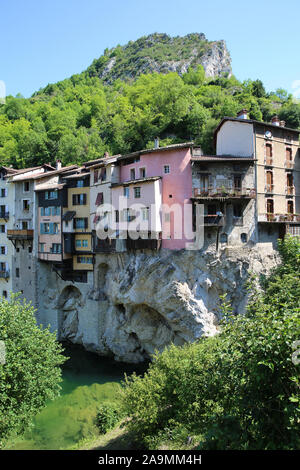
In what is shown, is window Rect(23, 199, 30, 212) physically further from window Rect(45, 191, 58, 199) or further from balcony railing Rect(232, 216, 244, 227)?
balcony railing Rect(232, 216, 244, 227)

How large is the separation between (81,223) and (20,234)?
33.5 ft

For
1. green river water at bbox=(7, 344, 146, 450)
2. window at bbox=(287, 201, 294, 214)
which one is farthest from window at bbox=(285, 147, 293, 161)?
green river water at bbox=(7, 344, 146, 450)

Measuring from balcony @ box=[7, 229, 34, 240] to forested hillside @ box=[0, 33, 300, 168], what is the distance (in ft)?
74.2

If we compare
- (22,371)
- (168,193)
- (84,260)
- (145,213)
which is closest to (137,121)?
(84,260)

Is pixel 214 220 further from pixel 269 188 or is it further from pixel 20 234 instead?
pixel 20 234

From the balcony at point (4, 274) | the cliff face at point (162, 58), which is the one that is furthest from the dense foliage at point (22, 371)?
the cliff face at point (162, 58)

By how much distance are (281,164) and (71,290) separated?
100ft

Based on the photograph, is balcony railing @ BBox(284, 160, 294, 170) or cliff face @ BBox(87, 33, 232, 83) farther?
cliff face @ BBox(87, 33, 232, 83)

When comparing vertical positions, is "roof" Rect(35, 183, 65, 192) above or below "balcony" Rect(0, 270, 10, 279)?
above

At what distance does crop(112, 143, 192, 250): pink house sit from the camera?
32.7 meters

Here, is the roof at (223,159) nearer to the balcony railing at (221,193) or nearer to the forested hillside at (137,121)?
the balcony railing at (221,193)

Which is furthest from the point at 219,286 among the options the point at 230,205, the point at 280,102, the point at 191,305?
the point at 280,102

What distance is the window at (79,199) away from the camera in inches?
1618
